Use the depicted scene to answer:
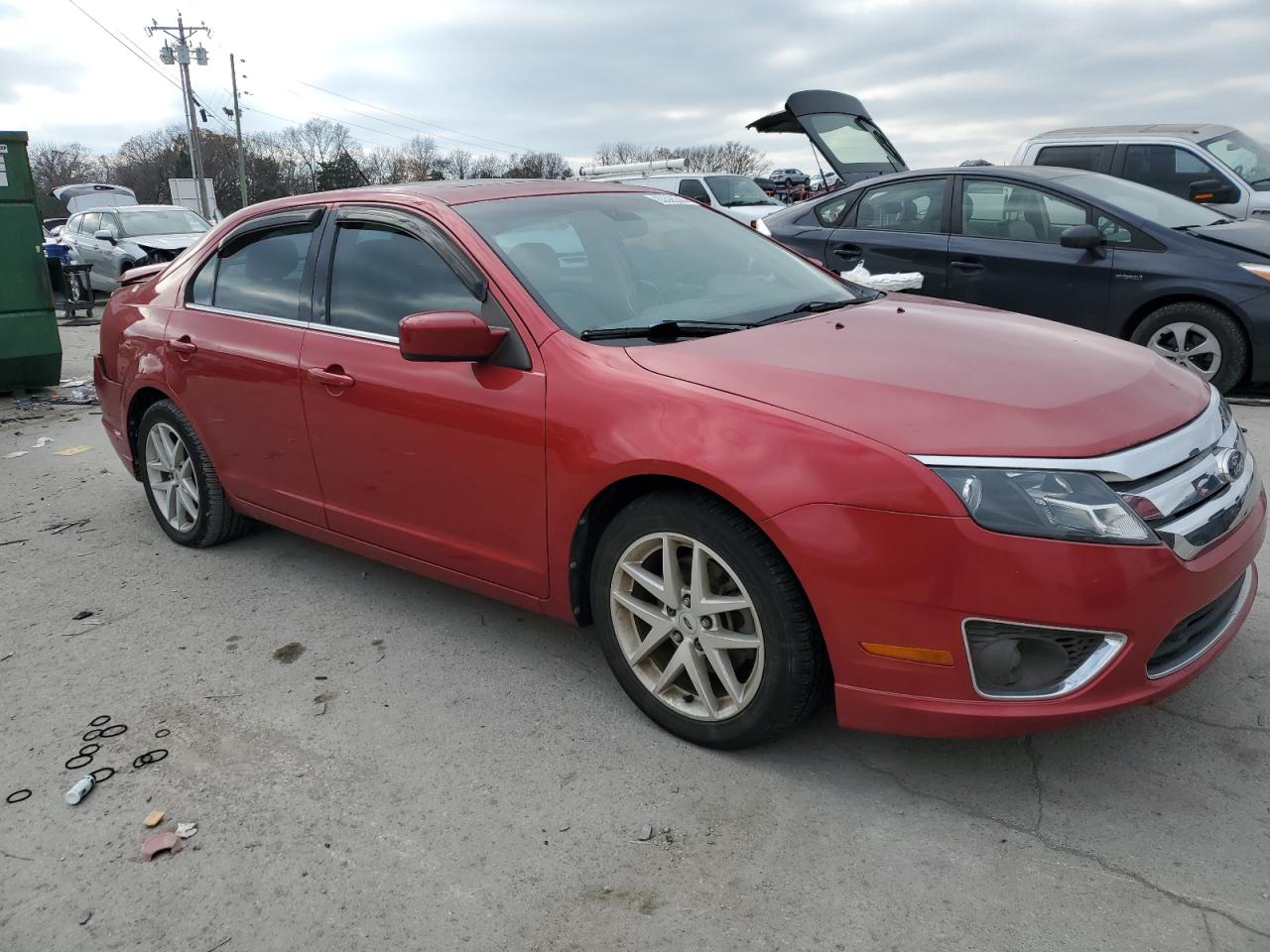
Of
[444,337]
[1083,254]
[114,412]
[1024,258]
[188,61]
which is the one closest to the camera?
[444,337]

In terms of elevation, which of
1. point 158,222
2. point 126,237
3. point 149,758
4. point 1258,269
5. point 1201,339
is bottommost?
point 149,758

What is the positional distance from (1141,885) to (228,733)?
2.56 m

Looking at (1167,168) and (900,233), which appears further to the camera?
(1167,168)

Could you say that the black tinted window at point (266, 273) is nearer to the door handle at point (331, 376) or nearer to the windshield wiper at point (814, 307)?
the door handle at point (331, 376)

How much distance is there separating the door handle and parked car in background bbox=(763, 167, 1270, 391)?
5.13 meters

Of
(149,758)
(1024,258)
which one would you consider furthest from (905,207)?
(149,758)

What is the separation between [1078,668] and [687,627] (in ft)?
3.28

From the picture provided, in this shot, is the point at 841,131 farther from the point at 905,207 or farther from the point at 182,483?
the point at 182,483

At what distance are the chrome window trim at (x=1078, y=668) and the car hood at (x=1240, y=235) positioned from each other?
542cm

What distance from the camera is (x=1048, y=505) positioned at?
2.24 metres

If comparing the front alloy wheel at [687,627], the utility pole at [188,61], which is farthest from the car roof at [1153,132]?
the utility pole at [188,61]

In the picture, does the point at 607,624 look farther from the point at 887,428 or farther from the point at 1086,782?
the point at 1086,782

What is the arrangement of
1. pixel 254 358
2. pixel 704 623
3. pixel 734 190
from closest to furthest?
pixel 704 623 → pixel 254 358 → pixel 734 190

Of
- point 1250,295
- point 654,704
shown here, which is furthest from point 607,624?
point 1250,295
